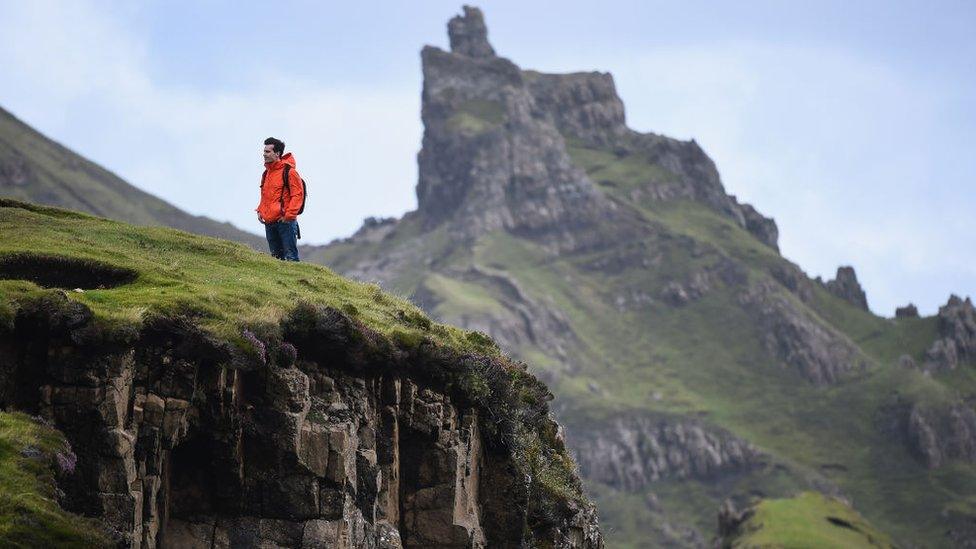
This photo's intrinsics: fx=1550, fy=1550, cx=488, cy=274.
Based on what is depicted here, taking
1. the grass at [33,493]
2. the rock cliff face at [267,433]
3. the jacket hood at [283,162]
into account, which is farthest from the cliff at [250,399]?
the jacket hood at [283,162]

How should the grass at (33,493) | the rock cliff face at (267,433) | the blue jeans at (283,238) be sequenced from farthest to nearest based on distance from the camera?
the blue jeans at (283,238), the rock cliff face at (267,433), the grass at (33,493)

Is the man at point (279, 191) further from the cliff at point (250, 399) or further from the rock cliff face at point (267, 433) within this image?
the rock cliff face at point (267, 433)

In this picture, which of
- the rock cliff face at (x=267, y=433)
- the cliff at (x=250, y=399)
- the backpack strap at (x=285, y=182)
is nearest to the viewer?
→ the rock cliff face at (x=267, y=433)

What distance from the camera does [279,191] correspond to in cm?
4175

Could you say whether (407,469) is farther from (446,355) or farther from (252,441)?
(252,441)

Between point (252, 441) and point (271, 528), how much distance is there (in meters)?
1.76

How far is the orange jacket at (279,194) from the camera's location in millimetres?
41625

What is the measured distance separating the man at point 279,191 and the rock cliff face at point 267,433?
6.88 metres

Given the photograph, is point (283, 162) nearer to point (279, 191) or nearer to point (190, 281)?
point (279, 191)

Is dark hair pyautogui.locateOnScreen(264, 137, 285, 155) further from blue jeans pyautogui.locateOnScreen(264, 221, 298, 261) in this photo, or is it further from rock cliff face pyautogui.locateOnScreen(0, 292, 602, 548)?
rock cliff face pyautogui.locateOnScreen(0, 292, 602, 548)

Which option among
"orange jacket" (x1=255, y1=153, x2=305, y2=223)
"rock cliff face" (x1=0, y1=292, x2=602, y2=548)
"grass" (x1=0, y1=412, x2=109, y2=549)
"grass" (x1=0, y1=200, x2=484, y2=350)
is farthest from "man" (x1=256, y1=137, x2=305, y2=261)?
"grass" (x1=0, y1=412, x2=109, y2=549)

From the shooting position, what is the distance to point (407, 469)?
3650cm

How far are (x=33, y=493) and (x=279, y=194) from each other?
17.9 meters

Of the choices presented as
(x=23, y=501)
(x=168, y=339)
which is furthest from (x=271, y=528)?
(x=23, y=501)
